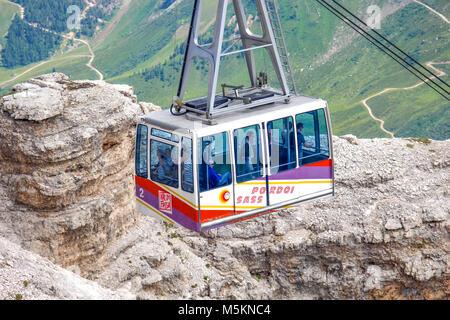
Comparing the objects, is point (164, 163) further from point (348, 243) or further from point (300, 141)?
point (348, 243)

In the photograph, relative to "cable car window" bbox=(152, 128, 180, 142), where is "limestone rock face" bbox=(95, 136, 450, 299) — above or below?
below

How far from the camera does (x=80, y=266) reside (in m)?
29.5

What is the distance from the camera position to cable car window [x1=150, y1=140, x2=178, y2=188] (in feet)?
64.4

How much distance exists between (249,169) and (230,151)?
3.51 feet

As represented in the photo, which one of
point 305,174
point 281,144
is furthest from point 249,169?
point 305,174

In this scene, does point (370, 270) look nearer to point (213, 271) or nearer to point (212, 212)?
point (213, 271)

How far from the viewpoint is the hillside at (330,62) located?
294 feet

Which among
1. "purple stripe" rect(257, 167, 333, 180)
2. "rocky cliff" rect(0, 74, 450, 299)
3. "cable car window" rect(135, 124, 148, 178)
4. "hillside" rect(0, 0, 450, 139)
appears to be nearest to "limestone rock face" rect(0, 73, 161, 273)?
"rocky cliff" rect(0, 74, 450, 299)

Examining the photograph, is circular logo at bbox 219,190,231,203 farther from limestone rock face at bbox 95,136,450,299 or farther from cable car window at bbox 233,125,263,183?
limestone rock face at bbox 95,136,450,299

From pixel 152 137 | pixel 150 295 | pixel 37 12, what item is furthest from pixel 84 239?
pixel 37 12

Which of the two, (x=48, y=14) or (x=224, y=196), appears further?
(x=48, y=14)

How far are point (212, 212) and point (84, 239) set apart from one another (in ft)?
38.5

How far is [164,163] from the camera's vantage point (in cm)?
2008

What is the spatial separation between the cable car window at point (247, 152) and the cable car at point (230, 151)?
0.03 m
